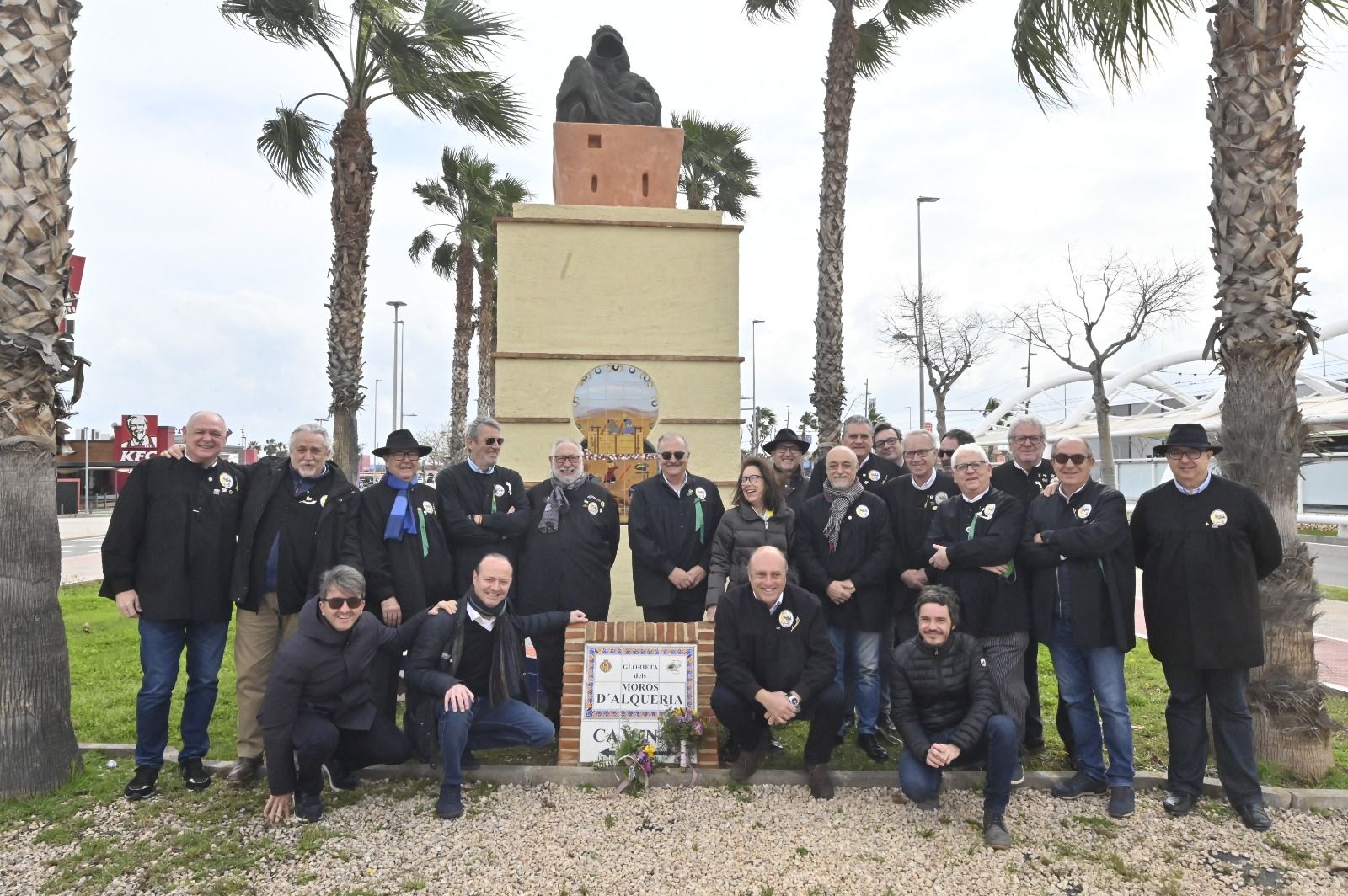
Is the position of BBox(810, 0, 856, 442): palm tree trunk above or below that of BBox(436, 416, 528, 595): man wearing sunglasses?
above

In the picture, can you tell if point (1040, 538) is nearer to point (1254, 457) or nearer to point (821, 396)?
point (1254, 457)

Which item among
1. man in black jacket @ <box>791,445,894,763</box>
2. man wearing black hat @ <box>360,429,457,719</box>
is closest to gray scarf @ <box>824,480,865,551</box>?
man in black jacket @ <box>791,445,894,763</box>

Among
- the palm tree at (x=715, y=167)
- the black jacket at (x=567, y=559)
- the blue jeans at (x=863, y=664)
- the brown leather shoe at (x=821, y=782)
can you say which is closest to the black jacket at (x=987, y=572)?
the blue jeans at (x=863, y=664)

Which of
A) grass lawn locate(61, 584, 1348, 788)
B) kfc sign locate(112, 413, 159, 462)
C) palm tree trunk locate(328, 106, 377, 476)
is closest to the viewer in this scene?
grass lawn locate(61, 584, 1348, 788)

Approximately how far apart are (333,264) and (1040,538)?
31.6ft

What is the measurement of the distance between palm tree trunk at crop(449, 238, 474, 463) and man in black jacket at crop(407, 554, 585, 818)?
17.9m

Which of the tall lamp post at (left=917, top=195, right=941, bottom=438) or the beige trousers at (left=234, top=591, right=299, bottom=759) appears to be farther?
the tall lamp post at (left=917, top=195, right=941, bottom=438)

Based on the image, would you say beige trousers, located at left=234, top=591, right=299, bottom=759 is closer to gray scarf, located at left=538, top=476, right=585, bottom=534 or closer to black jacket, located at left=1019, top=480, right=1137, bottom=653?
gray scarf, located at left=538, top=476, right=585, bottom=534

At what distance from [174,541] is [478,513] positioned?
1566 mm

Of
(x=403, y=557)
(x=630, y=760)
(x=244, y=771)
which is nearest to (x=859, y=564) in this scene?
(x=630, y=760)

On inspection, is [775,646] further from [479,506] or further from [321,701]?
[321,701]

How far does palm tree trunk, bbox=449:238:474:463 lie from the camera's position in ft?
72.6

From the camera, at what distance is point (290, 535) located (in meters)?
4.59

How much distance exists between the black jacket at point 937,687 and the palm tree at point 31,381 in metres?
4.20
